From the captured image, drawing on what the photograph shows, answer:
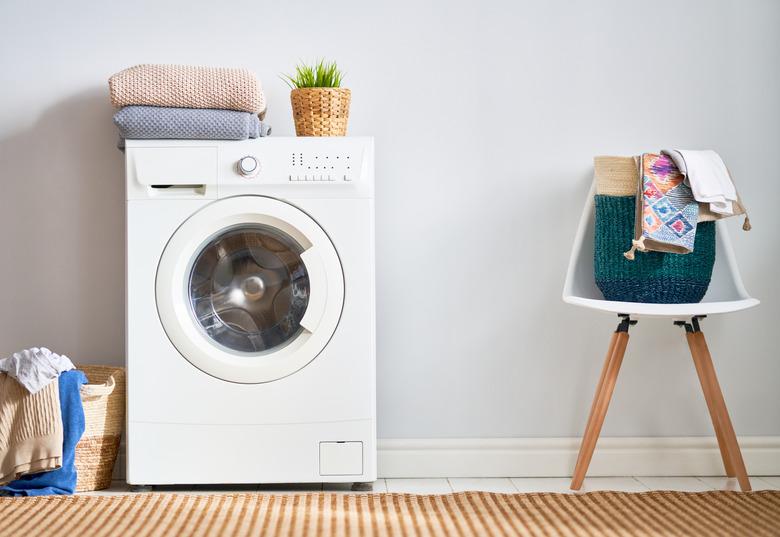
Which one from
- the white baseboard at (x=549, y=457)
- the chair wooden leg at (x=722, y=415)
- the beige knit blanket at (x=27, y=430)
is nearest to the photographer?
the beige knit blanket at (x=27, y=430)

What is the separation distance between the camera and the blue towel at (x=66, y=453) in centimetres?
190

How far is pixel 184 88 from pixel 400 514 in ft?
3.77

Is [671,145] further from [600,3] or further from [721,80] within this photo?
[600,3]

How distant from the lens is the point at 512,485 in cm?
214

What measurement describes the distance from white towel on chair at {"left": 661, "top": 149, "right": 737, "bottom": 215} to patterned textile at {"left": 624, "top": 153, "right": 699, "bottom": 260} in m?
0.03

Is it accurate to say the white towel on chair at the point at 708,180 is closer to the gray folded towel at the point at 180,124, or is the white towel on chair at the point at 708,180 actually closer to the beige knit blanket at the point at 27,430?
the gray folded towel at the point at 180,124

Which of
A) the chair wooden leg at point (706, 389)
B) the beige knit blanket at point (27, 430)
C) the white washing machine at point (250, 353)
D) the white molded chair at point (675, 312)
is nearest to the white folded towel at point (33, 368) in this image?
the beige knit blanket at point (27, 430)

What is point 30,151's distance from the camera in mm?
2260

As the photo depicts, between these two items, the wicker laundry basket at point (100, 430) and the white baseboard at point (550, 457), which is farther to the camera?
→ the white baseboard at point (550, 457)

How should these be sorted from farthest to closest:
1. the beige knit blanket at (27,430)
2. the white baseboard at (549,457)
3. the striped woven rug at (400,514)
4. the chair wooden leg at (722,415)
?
the white baseboard at (549,457) → the chair wooden leg at (722,415) → the beige knit blanket at (27,430) → the striped woven rug at (400,514)

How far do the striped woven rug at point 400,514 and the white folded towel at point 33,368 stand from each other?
271 millimetres

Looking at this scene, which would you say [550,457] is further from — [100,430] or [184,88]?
[184,88]

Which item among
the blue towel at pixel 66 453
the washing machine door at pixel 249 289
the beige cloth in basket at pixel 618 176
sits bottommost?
the blue towel at pixel 66 453

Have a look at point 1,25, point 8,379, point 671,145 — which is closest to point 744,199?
point 671,145
